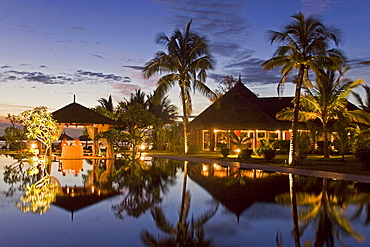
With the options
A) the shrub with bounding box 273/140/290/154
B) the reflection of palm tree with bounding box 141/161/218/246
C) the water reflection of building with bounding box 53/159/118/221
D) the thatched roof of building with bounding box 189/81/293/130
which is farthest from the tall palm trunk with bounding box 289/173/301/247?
the thatched roof of building with bounding box 189/81/293/130

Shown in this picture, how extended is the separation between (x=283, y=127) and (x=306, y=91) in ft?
15.7

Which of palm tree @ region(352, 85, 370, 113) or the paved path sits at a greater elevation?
palm tree @ region(352, 85, 370, 113)

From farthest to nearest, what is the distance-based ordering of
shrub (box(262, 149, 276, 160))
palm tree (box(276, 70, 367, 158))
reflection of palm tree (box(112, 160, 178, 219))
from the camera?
palm tree (box(276, 70, 367, 158)), shrub (box(262, 149, 276, 160)), reflection of palm tree (box(112, 160, 178, 219))

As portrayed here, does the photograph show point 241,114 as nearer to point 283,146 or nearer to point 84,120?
point 283,146

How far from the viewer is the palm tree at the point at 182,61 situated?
23.6m

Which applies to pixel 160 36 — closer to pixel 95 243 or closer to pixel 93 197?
pixel 93 197

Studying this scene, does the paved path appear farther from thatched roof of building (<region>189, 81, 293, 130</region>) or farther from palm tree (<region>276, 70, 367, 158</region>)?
thatched roof of building (<region>189, 81, 293, 130</region>)

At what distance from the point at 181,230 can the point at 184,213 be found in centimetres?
135

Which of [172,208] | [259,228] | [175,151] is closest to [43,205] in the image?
[172,208]

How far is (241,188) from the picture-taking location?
10539 mm

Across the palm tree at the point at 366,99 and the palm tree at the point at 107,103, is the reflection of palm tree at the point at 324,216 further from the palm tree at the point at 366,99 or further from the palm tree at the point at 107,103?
the palm tree at the point at 107,103

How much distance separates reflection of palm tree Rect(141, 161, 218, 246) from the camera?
5.38 meters

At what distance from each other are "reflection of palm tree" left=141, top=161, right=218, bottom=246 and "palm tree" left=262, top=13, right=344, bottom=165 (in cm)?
1020

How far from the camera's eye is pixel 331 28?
1602 centimetres
